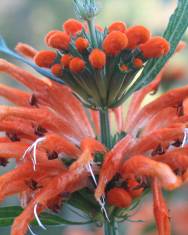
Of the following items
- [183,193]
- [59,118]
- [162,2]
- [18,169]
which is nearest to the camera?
[18,169]

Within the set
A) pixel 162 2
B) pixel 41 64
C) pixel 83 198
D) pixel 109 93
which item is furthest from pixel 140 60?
pixel 162 2

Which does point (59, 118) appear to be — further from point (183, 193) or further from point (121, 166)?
point (183, 193)

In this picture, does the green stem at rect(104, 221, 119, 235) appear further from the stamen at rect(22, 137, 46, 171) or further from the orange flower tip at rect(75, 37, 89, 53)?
the orange flower tip at rect(75, 37, 89, 53)

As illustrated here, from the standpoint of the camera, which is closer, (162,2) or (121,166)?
(121,166)

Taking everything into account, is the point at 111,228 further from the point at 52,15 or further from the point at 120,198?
the point at 52,15

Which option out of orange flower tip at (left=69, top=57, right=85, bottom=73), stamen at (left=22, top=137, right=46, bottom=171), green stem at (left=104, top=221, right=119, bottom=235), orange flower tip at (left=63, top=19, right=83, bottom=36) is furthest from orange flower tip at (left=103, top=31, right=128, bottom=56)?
green stem at (left=104, top=221, right=119, bottom=235)

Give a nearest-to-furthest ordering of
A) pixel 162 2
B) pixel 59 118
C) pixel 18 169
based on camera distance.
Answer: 1. pixel 18 169
2. pixel 59 118
3. pixel 162 2

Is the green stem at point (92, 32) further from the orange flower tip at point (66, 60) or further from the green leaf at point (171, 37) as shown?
the green leaf at point (171, 37)


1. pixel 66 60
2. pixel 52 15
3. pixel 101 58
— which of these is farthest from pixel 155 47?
pixel 52 15
